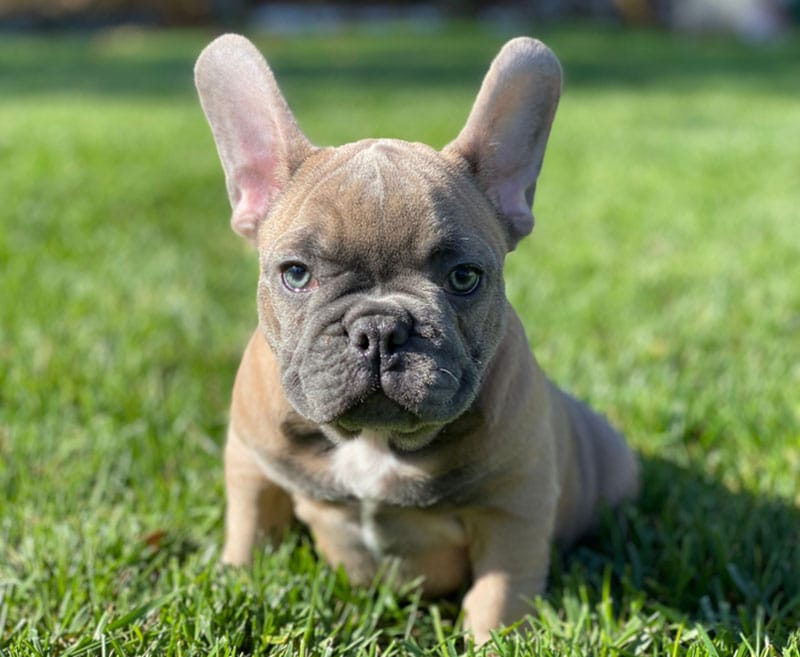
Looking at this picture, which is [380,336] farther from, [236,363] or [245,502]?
[236,363]

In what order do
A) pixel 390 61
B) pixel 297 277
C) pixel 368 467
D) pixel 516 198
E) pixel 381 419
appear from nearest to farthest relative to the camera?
pixel 381 419 < pixel 297 277 < pixel 368 467 < pixel 516 198 < pixel 390 61

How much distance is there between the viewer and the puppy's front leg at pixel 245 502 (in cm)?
312

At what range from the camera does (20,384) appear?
423cm

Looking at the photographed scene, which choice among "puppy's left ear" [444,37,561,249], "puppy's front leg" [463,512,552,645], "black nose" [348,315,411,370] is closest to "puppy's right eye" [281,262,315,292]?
"black nose" [348,315,411,370]

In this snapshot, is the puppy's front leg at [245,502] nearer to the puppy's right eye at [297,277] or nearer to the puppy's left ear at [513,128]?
the puppy's right eye at [297,277]

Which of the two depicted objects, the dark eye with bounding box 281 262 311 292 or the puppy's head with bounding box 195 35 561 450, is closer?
the puppy's head with bounding box 195 35 561 450

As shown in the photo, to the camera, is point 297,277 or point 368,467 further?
point 368,467

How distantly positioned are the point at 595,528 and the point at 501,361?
40.2 inches

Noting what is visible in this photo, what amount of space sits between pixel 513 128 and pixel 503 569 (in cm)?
127

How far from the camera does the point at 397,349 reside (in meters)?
2.51

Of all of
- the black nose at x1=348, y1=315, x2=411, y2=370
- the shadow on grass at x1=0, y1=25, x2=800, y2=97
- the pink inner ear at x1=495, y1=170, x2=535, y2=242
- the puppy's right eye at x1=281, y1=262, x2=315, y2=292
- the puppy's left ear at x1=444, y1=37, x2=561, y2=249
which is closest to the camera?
the black nose at x1=348, y1=315, x2=411, y2=370

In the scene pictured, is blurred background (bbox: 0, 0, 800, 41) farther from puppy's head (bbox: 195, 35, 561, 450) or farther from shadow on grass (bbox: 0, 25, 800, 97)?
puppy's head (bbox: 195, 35, 561, 450)

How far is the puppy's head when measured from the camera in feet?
8.28

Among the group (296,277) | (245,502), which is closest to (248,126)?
(296,277)
